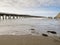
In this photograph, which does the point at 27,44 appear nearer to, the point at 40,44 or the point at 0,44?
the point at 40,44

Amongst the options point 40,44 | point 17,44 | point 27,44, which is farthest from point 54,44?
point 17,44

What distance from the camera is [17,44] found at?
11.5 feet

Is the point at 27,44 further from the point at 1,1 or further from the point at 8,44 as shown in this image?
the point at 1,1

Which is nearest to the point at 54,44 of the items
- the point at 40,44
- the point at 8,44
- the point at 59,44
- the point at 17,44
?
the point at 59,44

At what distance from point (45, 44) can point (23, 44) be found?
0.58 m

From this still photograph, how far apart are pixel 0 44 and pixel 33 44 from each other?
0.85 metres

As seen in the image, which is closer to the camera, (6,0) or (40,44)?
(40,44)

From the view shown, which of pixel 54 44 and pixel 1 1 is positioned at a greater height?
pixel 1 1

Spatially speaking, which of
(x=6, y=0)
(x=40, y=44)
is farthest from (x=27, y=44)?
(x=6, y=0)

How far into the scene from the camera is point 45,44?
11.7ft

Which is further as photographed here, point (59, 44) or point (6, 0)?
point (6, 0)

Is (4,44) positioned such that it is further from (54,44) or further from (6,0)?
(6,0)

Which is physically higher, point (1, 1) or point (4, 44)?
point (1, 1)

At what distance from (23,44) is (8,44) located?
383 millimetres
